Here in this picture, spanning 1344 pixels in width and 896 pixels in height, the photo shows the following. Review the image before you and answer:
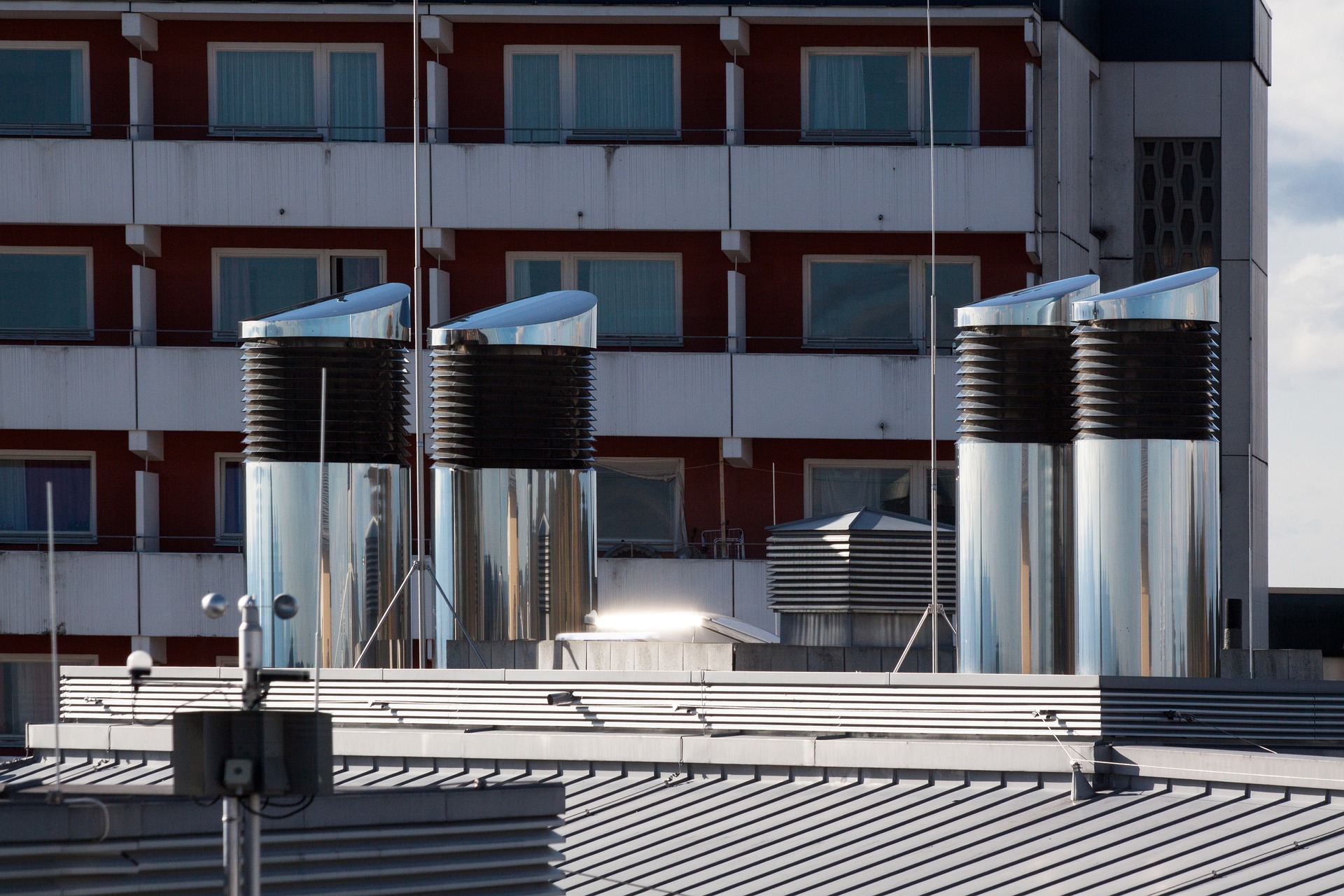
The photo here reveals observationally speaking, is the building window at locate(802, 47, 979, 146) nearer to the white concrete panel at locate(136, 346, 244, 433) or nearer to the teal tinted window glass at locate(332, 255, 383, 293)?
the teal tinted window glass at locate(332, 255, 383, 293)

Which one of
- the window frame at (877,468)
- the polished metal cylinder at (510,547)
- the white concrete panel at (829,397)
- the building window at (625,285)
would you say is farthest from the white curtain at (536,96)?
the polished metal cylinder at (510,547)

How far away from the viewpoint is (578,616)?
738 inches

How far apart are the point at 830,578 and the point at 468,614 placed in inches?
135

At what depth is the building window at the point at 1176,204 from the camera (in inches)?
1389

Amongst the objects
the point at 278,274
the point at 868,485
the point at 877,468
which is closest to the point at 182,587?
the point at 278,274

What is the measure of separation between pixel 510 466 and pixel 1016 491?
492 centimetres

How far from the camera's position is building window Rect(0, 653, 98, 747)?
110 feet

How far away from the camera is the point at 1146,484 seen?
15.5 m

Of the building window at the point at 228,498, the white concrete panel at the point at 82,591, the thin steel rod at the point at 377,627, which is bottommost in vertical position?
the white concrete panel at the point at 82,591

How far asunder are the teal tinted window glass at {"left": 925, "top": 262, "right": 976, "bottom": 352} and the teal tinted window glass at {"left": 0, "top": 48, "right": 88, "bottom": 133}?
48.3ft

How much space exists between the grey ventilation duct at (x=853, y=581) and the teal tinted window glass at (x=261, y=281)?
17.6 m

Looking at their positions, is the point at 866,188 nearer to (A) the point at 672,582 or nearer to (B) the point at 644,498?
(B) the point at 644,498

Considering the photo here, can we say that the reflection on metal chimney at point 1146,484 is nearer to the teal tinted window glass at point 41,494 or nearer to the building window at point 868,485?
the building window at point 868,485

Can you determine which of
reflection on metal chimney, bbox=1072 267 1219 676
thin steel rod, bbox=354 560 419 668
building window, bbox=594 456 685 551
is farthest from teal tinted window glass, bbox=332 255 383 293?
reflection on metal chimney, bbox=1072 267 1219 676
